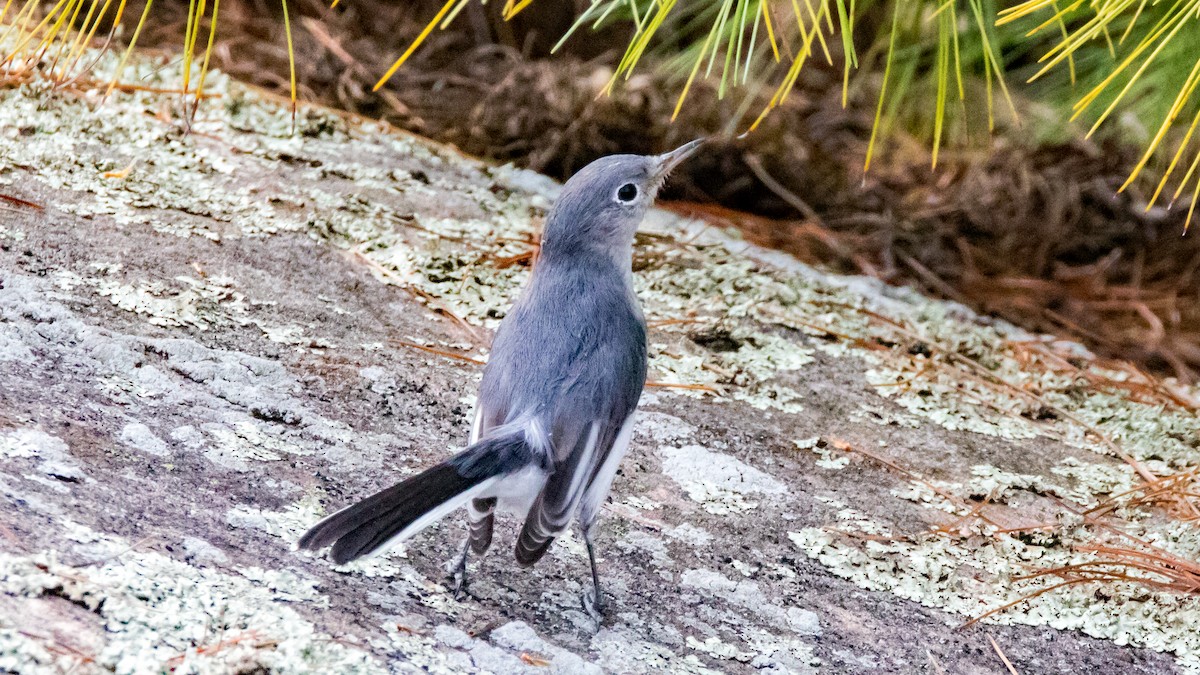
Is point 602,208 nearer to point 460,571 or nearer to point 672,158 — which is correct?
point 672,158

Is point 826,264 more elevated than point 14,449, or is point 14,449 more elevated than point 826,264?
point 14,449

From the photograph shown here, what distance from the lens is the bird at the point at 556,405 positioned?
188cm

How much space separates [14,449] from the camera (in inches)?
76.0

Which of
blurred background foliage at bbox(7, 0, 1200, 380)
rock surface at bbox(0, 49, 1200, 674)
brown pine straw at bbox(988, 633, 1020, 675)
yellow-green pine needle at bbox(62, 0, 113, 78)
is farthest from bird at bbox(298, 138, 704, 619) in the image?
blurred background foliage at bbox(7, 0, 1200, 380)

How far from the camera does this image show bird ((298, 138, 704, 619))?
1.88m

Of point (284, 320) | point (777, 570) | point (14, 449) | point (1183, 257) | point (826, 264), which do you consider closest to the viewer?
point (14, 449)

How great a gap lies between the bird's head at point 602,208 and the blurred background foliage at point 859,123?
142 centimetres

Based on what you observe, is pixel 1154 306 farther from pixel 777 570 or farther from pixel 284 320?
pixel 284 320

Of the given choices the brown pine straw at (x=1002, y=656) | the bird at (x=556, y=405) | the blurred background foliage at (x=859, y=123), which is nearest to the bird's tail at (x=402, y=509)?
the bird at (x=556, y=405)

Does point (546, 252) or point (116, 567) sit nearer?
point (116, 567)

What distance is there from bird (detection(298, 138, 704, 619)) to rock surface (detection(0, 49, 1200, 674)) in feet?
0.44

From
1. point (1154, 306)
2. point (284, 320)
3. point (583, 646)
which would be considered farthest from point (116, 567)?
point (1154, 306)

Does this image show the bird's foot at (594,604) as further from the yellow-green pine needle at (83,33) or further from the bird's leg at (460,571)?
the yellow-green pine needle at (83,33)

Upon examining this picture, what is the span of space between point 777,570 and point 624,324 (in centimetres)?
64
